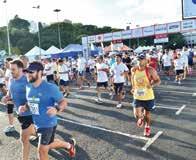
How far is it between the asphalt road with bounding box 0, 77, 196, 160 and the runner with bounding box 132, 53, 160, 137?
467mm

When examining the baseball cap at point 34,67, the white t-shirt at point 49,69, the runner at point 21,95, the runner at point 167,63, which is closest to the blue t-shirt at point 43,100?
the baseball cap at point 34,67

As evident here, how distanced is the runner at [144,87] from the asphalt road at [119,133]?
47cm

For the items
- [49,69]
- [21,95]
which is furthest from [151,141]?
[49,69]

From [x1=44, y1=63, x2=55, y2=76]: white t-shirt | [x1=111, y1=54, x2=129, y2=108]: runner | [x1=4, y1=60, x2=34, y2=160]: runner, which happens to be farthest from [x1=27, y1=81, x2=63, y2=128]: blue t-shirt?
[x1=44, y1=63, x2=55, y2=76]: white t-shirt

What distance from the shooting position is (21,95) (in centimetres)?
735

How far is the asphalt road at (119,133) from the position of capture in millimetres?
7683

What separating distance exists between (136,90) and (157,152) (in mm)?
1862

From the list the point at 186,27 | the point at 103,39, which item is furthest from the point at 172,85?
the point at 103,39

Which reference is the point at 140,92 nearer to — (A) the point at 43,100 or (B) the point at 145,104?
(B) the point at 145,104

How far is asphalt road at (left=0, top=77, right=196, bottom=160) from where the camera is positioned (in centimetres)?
768

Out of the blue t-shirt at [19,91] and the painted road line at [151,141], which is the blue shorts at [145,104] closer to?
the painted road line at [151,141]

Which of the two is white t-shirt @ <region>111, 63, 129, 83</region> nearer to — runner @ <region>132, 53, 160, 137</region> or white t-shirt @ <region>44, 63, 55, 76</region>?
runner @ <region>132, 53, 160, 137</region>

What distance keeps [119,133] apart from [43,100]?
3.77 meters

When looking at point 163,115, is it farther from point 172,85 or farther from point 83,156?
point 172,85
